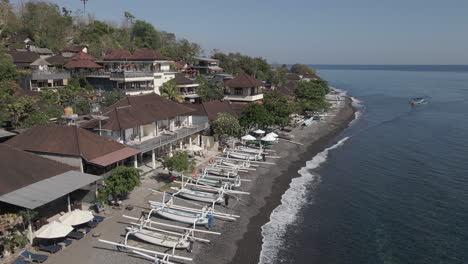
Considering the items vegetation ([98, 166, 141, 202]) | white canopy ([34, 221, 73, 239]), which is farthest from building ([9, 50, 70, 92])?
white canopy ([34, 221, 73, 239])

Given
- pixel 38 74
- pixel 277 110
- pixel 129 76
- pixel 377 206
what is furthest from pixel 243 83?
pixel 377 206

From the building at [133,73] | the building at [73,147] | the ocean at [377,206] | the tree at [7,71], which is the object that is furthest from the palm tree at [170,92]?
the building at [73,147]

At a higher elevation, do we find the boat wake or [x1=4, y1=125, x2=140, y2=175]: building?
[x1=4, y1=125, x2=140, y2=175]: building

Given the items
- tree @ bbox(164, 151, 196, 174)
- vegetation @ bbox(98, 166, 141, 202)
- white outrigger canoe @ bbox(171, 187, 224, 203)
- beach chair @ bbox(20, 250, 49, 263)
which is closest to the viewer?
beach chair @ bbox(20, 250, 49, 263)

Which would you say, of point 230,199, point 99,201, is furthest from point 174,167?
point 99,201

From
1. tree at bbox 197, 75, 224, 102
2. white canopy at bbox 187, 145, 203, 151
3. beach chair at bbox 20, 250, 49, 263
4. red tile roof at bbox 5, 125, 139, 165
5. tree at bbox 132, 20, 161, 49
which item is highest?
tree at bbox 132, 20, 161, 49

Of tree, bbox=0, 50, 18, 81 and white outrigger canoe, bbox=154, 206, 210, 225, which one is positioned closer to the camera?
white outrigger canoe, bbox=154, 206, 210, 225

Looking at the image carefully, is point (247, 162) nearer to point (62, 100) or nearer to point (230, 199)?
point (230, 199)

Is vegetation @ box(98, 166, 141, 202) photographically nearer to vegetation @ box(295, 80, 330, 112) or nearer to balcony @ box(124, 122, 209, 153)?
balcony @ box(124, 122, 209, 153)
